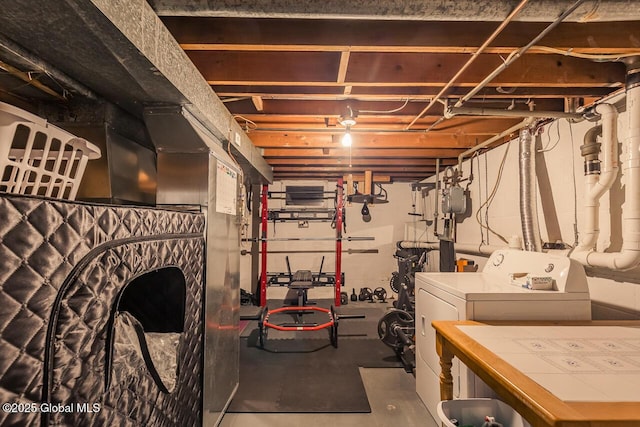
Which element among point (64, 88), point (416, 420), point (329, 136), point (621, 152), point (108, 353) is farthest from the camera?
point (329, 136)

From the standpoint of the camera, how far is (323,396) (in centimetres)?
240

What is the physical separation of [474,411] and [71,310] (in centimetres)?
167

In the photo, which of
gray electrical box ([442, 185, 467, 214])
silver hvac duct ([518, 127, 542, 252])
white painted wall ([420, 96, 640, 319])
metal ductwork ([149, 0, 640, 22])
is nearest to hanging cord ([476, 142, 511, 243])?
white painted wall ([420, 96, 640, 319])

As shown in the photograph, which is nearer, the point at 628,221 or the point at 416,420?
the point at 628,221

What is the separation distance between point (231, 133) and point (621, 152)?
248 centimetres

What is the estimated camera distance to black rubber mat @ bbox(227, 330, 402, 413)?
2.30m

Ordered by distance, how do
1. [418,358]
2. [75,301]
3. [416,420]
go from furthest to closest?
[418,358]
[416,420]
[75,301]

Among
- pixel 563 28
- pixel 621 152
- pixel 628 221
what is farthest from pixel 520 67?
pixel 628 221

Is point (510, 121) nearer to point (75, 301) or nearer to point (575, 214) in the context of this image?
point (575, 214)

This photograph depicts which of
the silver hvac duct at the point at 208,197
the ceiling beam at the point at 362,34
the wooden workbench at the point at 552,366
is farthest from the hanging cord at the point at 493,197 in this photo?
the silver hvac duct at the point at 208,197

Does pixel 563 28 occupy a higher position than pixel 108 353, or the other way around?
pixel 563 28

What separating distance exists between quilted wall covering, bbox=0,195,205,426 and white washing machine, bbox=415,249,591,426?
5.21 feet

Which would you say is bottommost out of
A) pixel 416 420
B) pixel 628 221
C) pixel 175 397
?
pixel 416 420

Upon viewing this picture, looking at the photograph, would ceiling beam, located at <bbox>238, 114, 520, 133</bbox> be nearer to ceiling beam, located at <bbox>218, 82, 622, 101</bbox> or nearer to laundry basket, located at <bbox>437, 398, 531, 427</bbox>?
ceiling beam, located at <bbox>218, 82, 622, 101</bbox>
